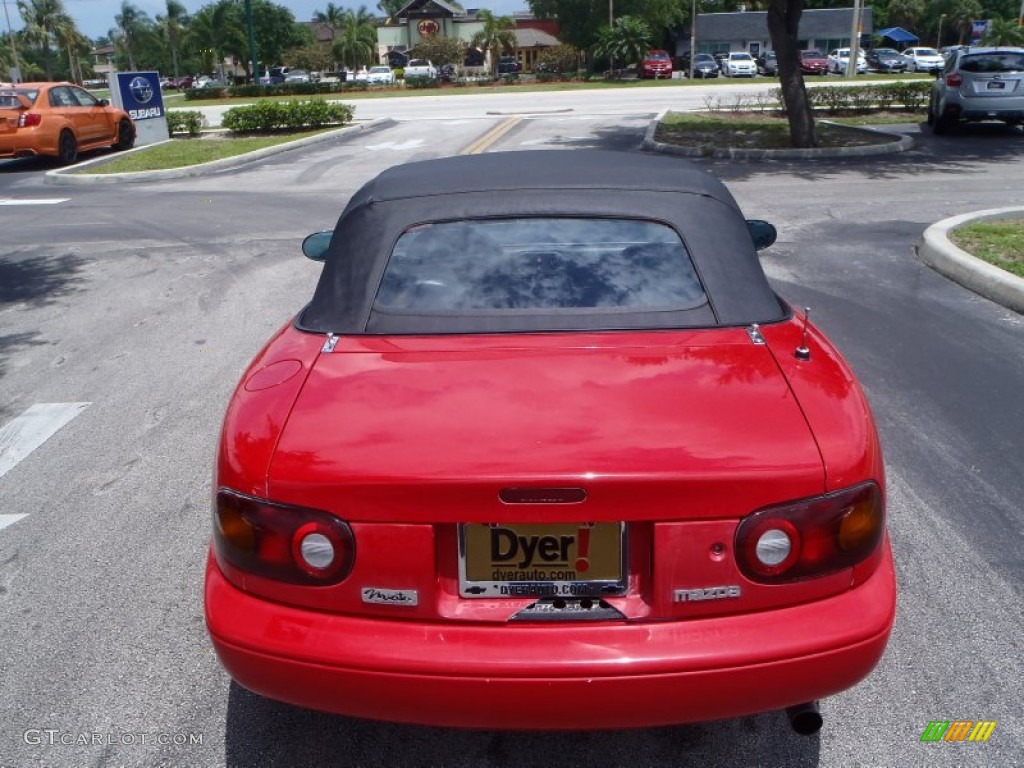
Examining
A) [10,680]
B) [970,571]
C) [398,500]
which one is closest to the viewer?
[398,500]

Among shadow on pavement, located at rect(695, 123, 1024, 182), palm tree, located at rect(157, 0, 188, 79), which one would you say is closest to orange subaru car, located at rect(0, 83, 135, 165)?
shadow on pavement, located at rect(695, 123, 1024, 182)

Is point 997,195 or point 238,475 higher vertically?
point 238,475

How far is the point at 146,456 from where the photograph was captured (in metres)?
5.04

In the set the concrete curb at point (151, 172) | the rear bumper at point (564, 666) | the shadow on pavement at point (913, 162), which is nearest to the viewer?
the rear bumper at point (564, 666)

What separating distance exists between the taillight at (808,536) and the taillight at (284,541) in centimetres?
101

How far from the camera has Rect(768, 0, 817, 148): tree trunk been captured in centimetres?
1653

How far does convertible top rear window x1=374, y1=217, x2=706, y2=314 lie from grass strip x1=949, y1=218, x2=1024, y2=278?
229 inches

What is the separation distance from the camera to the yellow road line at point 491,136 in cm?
1960

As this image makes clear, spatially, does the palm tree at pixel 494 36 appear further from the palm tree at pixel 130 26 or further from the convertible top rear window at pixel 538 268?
the convertible top rear window at pixel 538 268

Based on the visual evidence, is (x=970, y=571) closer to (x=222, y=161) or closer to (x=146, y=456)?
(x=146, y=456)

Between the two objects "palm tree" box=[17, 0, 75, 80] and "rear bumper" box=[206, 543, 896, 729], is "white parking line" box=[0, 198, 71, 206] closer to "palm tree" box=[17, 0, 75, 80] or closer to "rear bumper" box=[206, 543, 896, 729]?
"rear bumper" box=[206, 543, 896, 729]

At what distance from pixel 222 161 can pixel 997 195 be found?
13.9 m

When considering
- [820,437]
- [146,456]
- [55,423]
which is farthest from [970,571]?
[55,423]

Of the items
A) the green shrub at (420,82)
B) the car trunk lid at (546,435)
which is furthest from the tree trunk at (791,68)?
the green shrub at (420,82)
